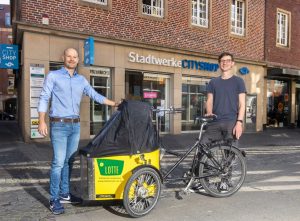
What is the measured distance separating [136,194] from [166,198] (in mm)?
1002

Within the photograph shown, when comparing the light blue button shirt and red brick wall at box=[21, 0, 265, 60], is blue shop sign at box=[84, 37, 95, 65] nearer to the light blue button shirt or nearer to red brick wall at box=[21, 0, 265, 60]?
red brick wall at box=[21, 0, 265, 60]

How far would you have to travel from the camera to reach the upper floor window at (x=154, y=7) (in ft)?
47.1

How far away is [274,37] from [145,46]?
880 cm

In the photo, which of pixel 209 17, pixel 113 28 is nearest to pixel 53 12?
pixel 113 28

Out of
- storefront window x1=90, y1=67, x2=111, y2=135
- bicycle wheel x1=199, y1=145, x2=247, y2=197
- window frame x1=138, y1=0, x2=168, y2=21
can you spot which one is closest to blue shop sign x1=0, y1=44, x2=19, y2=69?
storefront window x1=90, y1=67, x2=111, y2=135

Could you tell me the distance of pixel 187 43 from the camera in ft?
51.1

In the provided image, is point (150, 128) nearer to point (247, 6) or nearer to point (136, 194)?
point (136, 194)

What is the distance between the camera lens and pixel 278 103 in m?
20.9

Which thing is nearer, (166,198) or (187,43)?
(166,198)

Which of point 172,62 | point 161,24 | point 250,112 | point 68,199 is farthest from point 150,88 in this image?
point 68,199

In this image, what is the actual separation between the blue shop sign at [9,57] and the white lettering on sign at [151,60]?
3981 mm

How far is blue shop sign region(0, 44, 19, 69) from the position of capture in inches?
516

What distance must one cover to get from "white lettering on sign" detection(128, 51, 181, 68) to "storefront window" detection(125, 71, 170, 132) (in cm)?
49

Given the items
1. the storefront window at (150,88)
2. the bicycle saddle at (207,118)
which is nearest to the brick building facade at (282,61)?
the storefront window at (150,88)
